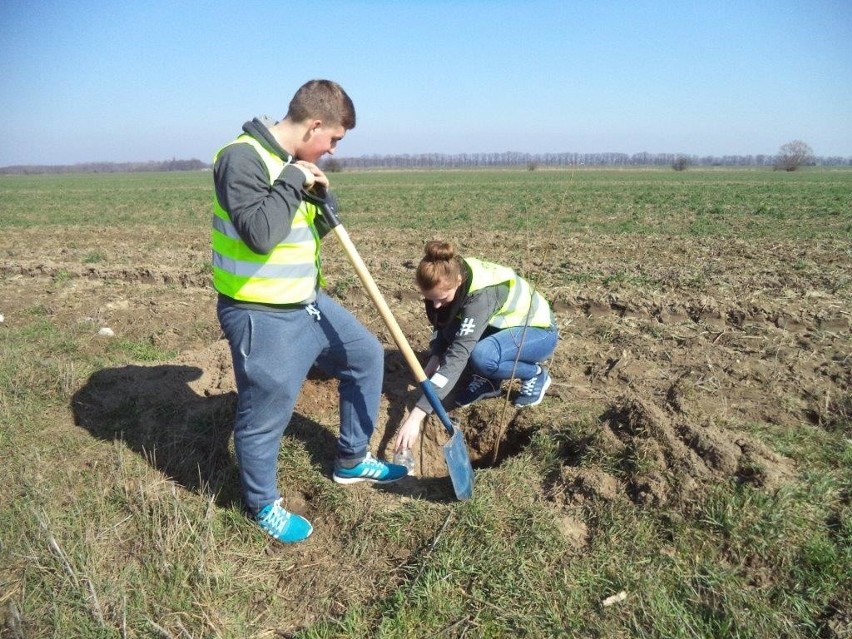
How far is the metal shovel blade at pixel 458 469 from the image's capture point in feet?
9.39

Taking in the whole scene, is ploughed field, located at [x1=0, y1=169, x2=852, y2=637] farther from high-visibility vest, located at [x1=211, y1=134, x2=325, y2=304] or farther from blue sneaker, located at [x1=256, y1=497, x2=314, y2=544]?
high-visibility vest, located at [x1=211, y1=134, x2=325, y2=304]

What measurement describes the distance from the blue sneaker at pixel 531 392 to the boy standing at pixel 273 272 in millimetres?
1578

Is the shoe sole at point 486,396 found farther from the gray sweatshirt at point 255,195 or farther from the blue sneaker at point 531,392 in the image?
the gray sweatshirt at point 255,195

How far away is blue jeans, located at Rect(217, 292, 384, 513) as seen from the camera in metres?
2.50

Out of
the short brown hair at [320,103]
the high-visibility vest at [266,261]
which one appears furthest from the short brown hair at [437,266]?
the short brown hair at [320,103]

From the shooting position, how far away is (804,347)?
473 centimetres

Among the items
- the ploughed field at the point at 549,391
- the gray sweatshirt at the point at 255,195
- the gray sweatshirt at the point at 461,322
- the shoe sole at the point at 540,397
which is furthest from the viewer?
the shoe sole at the point at 540,397

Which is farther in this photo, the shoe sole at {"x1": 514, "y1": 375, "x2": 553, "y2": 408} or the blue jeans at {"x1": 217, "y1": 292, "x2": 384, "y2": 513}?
the shoe sole at {"x1": 514, "y1": 375, "x2": 553, "y2": 408}

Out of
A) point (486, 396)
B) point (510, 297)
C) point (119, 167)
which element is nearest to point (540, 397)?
point (486, 396)

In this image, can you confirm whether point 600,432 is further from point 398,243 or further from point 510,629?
point 398,243

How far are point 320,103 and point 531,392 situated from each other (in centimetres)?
243

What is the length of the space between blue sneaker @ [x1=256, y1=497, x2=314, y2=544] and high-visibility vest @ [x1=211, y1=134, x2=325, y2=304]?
1.06 m

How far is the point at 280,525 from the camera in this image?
2.80 metres

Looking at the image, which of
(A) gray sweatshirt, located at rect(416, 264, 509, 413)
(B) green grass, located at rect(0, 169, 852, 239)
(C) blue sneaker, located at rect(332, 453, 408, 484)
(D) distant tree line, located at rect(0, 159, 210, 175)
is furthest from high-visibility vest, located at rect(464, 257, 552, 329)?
(D) distant tree line, located at rect(0, 159, 210, 175)
